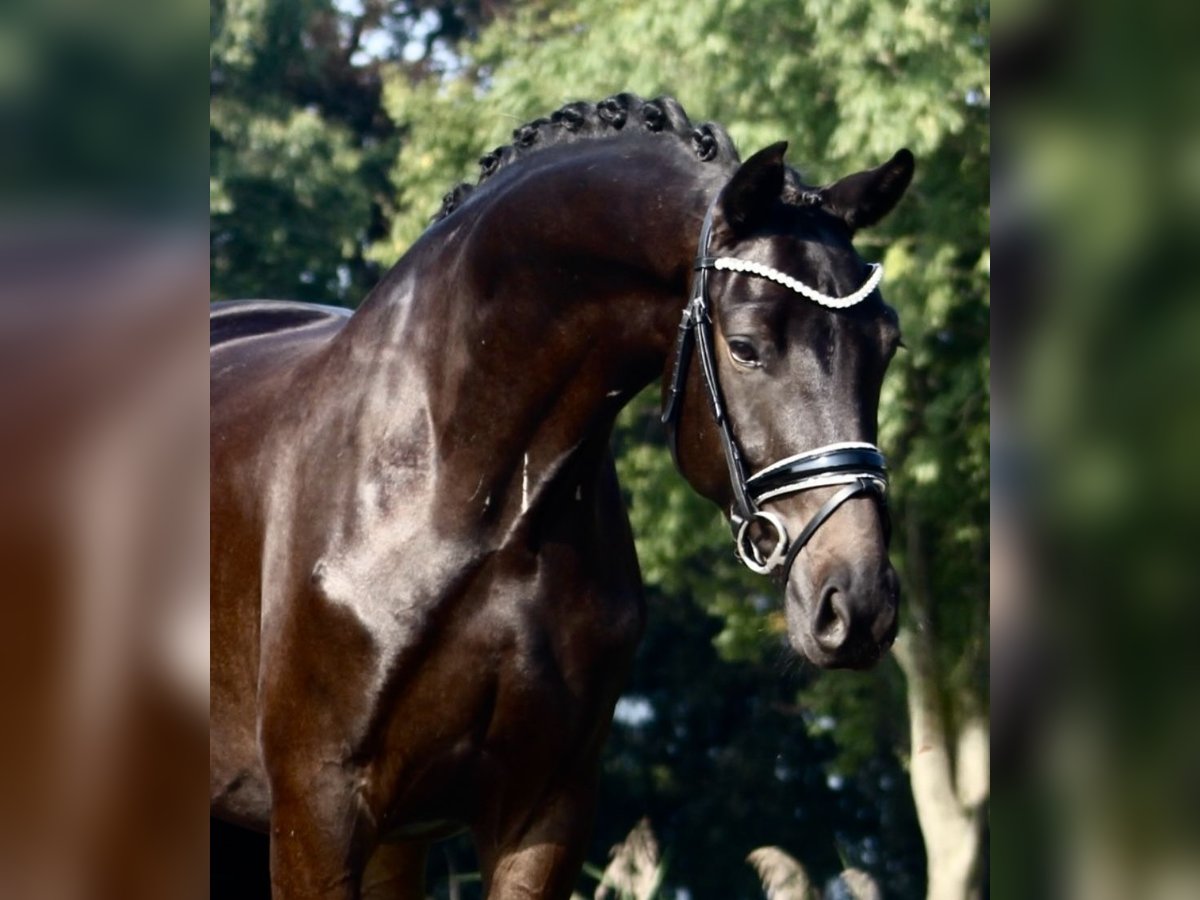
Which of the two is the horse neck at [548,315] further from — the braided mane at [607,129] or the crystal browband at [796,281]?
the crystal browband at [796,281]

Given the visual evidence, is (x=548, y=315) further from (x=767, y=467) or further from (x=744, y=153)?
(x=744, y=153)

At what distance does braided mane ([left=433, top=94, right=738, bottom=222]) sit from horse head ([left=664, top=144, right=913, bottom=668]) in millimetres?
235

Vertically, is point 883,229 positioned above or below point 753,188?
above

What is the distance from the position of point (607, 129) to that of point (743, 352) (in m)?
0.72

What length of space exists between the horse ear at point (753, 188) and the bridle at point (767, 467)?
0.18 feet

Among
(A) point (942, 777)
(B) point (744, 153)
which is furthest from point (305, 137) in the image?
(A) point (942, 777)

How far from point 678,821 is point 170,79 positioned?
16.5m

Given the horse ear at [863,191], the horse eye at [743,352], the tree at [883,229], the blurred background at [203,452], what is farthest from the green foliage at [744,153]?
the blurred background at [203,452]

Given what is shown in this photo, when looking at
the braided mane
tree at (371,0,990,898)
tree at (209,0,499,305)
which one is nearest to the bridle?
the braided mane

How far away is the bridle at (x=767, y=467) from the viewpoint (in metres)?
2.92

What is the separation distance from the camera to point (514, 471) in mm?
3502

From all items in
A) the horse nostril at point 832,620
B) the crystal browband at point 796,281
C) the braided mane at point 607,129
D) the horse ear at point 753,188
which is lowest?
the horse nostril at point 832,620

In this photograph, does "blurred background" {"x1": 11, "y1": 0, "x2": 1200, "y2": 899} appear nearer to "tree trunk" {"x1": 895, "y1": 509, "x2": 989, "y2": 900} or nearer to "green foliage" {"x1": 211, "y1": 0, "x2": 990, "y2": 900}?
"green foliage" {"x1": 211, "y1": 0, "x2": 990, "y2": 900}

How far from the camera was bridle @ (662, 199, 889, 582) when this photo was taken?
9.57ft
